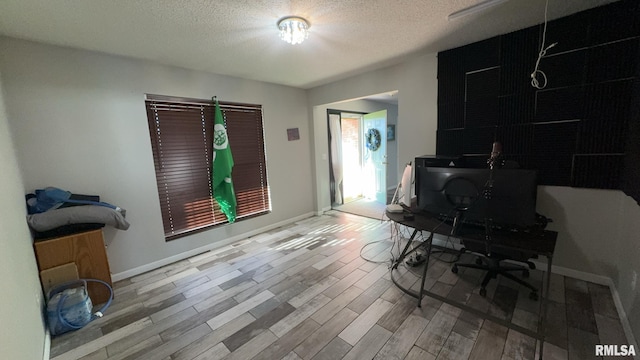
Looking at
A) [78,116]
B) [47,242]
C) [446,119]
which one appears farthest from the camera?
[446,119]

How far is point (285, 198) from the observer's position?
421cm

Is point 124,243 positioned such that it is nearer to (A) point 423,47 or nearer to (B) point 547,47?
(A) point 423,47

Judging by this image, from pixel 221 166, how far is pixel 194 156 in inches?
13.9

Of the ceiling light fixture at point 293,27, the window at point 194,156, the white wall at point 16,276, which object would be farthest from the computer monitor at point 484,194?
the window at point 194,156

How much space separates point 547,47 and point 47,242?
4.66m

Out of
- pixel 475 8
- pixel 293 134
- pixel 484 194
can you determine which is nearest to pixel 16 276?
pixel 484 194

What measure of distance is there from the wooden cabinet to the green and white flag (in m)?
1.29

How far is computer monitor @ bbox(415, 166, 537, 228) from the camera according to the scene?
147 centimetres

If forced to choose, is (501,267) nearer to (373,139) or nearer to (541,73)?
A: (541,73)

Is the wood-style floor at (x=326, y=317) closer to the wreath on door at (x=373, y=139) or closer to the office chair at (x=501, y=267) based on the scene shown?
the office chair at (x=501, y=267)

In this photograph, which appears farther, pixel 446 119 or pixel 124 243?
pixel 446 119

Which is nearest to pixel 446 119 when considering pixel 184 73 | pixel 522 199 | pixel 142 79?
pixel 522 199

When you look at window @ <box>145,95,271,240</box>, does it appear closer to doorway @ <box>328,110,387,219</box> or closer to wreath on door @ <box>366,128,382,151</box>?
doorway @ <box>328,110,387,219</box>

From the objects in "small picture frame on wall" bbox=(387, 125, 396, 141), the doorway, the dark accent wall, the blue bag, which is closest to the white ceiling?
the dark accent wall
